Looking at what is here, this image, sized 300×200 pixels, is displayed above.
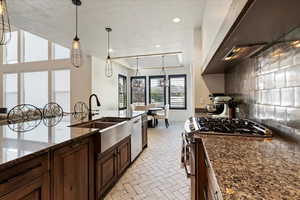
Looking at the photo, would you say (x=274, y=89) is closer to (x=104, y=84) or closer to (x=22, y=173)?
(x=22, y=173)

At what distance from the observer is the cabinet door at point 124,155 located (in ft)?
7.69

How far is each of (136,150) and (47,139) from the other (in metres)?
1.97

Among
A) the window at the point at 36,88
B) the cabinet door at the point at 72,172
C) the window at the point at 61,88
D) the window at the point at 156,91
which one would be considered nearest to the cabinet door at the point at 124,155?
the cabinet door at the point at 72,172

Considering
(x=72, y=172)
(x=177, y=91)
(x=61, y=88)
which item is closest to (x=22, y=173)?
(x=72, y=172)

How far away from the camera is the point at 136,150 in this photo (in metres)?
3.09

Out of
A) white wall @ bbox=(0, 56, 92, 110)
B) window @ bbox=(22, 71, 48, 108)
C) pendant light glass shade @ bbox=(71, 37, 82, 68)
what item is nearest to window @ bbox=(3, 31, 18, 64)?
window @ bbox=(22, 71, 48, 108)

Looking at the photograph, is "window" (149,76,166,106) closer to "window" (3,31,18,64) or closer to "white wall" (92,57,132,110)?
"white wall" (92,57,132,110)

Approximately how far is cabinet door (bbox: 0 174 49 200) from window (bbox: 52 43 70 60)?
5.89 meters

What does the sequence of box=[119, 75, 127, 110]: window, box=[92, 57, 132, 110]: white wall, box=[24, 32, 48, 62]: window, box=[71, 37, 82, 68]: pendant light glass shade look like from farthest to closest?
box=[119, 75, 127, 110]: window
box=[24, 32, 48, 62]: window
box=[92, 57, 132, 110]: white wall
box=[71, 37, 82, 68]: pendant light glass shade

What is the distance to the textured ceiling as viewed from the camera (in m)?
2.65

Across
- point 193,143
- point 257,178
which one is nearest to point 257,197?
point 257,178

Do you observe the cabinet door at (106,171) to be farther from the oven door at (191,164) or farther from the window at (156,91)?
the window at (156,91)

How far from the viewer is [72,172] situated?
54.9 inches

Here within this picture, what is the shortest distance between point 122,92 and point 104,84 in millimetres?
1829
